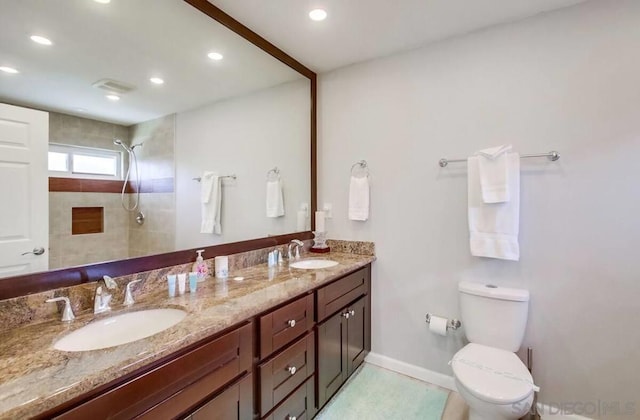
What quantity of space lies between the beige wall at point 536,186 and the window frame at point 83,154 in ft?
5.83

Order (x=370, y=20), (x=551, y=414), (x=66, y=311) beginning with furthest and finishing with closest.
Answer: (x=370, y=20), (x=551, y=414), (x=66, y=311)

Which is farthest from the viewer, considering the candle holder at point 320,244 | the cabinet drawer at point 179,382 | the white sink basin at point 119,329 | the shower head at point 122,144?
the candle holder at point 320,244

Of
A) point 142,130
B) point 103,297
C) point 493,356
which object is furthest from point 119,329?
point 493,356

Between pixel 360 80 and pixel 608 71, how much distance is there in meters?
1.60

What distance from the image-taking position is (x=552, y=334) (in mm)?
1866

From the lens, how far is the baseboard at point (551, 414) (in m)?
1.80

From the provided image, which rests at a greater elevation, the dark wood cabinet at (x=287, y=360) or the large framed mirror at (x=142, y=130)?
the large framed mirror at (x=142, y=130)

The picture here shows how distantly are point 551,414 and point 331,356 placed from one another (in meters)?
1.42

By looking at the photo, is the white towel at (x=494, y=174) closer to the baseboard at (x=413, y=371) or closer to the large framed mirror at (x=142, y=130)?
the baseboard at (x=413, y=371)

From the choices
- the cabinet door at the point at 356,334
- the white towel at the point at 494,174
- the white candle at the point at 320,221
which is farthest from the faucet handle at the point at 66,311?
the white towel at the point at 494,174

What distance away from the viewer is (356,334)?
227 centimetres

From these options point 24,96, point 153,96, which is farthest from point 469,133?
point 24,96

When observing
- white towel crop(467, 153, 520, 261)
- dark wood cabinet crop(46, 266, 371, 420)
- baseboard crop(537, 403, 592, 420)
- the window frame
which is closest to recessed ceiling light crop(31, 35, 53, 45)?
the window frame

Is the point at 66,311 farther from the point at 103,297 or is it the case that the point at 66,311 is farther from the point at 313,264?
the point at 313,264
